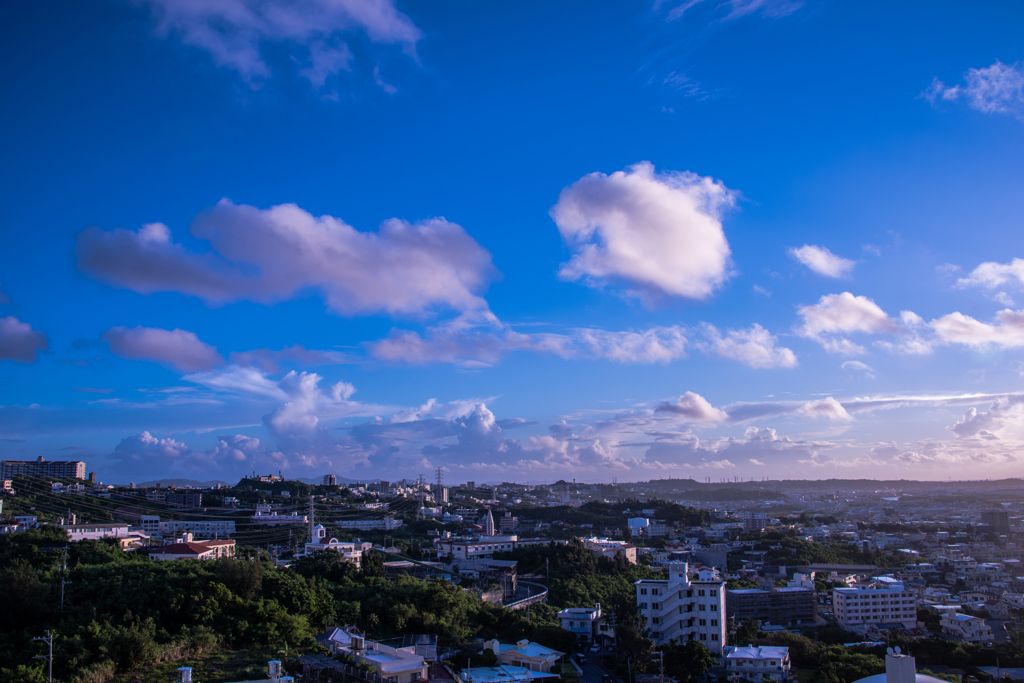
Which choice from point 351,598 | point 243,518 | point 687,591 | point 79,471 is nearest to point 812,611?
point 687,591

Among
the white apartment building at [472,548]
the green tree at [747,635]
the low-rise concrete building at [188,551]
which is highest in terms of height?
the low-rise concrete building at [188,551]

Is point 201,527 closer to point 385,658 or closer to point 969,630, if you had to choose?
point 385,658

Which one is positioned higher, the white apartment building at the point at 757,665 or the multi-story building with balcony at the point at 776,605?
the white apartment building at the point at 757,665

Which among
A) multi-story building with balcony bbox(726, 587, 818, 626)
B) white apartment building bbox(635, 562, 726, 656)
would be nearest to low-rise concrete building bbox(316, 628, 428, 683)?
white apartment building bbox(635, 562, 726, 656)

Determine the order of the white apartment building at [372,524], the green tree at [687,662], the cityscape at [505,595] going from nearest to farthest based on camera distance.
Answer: the cityscape at [505,595]
the green tree at [687,662]
the white apartment building at [372,524]

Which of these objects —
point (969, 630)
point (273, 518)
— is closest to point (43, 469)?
point (273, 518)

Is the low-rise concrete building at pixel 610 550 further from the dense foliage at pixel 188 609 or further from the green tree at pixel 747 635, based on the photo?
the dense foliage at pixel 188 609

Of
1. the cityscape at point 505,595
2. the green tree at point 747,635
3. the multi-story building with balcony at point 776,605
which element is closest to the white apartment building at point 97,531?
the cityscape at point 505,595
